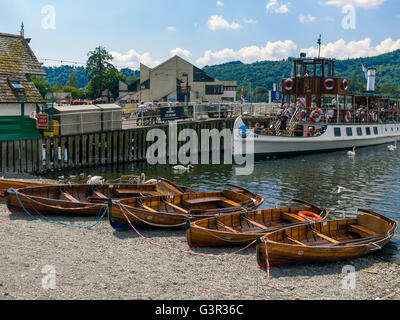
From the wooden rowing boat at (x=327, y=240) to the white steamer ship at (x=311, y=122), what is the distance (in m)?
20.4

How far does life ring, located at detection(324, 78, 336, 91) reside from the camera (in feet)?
130

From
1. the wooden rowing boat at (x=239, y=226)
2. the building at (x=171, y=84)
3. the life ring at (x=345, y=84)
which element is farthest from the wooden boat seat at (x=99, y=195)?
the building at (x=171, y=84)

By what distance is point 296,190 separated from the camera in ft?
77.9

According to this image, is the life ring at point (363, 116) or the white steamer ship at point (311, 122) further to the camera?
the life ring at point (363, 116)

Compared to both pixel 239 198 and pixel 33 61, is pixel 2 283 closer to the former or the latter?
pixel 239 198

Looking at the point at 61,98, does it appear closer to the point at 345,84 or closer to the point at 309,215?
the point at 345,84

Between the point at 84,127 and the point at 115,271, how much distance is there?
20.2 meters

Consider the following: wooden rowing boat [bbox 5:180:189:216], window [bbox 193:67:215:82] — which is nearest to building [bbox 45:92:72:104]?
window [bbox 193:67:215:82]

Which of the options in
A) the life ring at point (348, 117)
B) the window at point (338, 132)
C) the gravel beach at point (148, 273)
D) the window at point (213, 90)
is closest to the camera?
the gravel beach at point (148, 273)

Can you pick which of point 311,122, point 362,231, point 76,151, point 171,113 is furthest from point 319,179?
point 76,151

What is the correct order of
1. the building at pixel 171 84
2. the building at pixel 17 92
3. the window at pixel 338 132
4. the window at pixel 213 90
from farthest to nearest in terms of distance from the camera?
the window at pixel 213 90
the building at pixel 171 84
the window at pixel 338 132
the building at pixel 17 92

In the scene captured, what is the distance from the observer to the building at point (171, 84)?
89300 millimetres

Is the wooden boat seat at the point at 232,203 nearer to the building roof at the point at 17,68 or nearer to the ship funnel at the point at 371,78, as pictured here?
the building roof at the point at 17,68

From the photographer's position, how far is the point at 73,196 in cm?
1752
